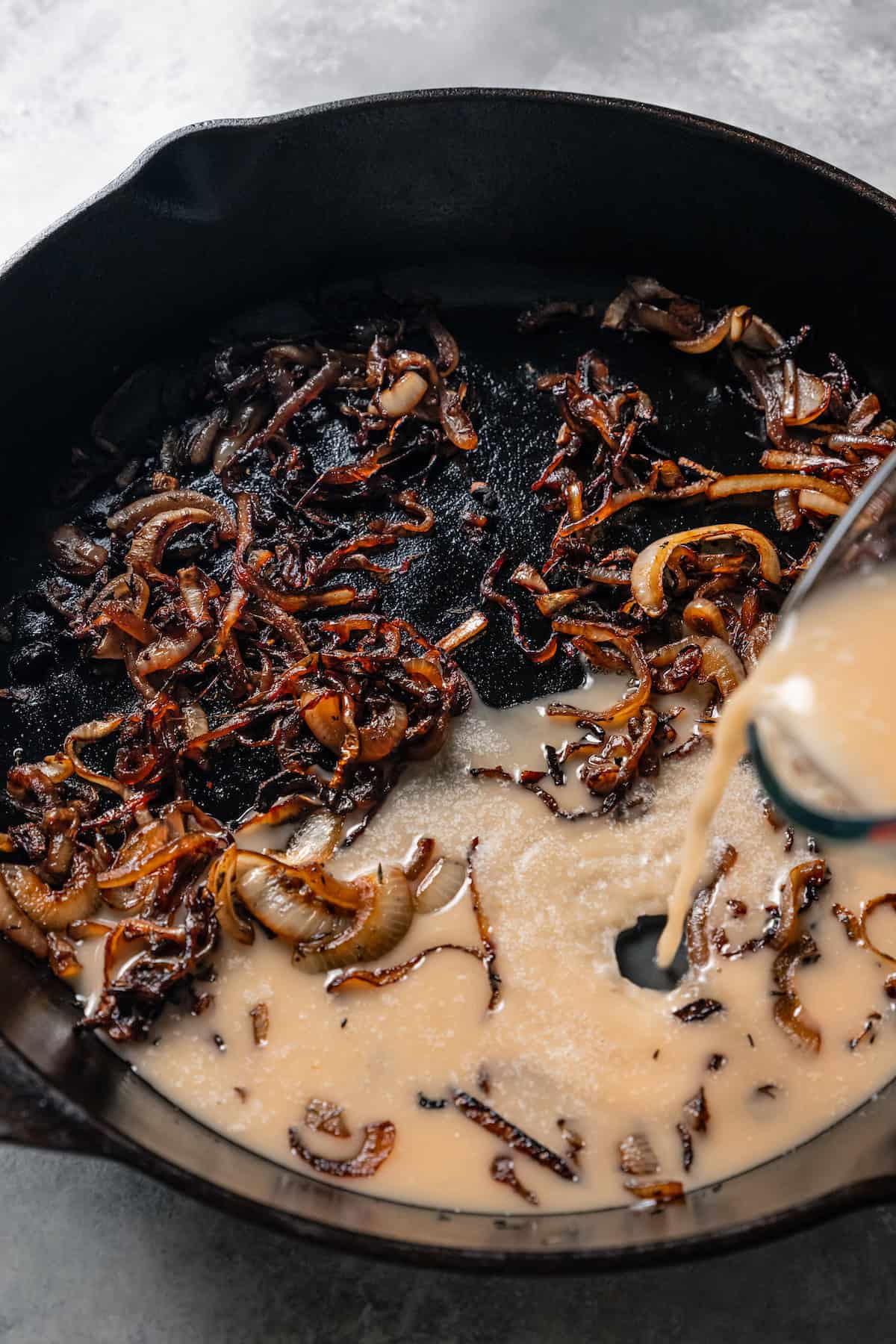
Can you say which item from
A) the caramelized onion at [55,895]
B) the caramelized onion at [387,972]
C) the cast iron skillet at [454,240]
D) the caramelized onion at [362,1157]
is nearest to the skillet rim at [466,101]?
the cast iron skillet at [454,240]

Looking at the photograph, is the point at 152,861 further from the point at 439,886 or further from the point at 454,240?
the point at 454,240

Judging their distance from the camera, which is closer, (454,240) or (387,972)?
(387,972)

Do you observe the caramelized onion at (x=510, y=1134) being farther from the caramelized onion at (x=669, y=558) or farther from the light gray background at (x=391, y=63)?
the light gray background at (x=391, y=63)

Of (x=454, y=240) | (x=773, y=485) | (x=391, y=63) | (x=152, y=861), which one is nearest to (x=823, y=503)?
(x=773, y=485)

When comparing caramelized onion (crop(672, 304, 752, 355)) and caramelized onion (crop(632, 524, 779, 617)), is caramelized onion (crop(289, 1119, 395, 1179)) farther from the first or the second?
caramelized onion (crop(672, 304, 752, 355))

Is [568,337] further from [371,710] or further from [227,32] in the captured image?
[227,32]

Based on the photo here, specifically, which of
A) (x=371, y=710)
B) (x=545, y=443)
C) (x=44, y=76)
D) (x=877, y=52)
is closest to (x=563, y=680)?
(x=371, y=710)
